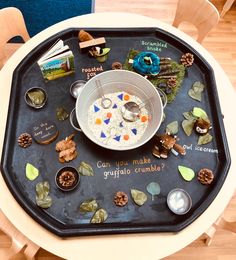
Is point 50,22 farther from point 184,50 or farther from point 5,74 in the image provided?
point 184,50

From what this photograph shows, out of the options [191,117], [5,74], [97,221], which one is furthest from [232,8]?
[97,221]

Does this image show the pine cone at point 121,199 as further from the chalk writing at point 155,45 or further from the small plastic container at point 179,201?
the chalk writing at point 155,45

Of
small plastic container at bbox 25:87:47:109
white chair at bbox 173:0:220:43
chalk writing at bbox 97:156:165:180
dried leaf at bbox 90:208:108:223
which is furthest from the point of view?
white chair at bbox 173:0:220:43

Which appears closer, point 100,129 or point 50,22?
point 100,129

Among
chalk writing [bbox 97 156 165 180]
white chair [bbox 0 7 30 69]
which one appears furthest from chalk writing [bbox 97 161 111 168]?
white chair [bbox 0 7 30 69]

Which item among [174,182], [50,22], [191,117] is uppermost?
[191,117]

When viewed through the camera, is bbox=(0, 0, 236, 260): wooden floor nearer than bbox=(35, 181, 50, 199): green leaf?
No

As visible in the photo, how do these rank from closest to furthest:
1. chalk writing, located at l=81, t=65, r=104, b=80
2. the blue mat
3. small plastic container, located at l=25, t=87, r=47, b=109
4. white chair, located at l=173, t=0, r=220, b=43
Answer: small plastic container, located at l=25, t=87, r=47, b=109 → chalk writing, located at l=81, t=65, r=104, b=80 → white chair, located at l=173, t=0, r=220, b=43 → the blue mat

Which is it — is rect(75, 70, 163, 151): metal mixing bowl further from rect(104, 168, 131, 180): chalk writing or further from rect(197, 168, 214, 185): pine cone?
rect(197, 168, 214, 185): pine cone
